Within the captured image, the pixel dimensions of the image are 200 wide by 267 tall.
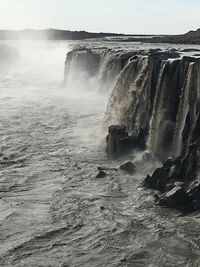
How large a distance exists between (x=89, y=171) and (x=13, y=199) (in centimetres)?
351

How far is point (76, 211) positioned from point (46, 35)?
126 m

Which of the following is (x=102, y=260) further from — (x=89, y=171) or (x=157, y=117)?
(x=157, y=117)

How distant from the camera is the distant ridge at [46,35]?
128 metres

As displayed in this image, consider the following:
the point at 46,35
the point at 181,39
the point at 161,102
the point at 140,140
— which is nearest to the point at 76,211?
the point at 140,140

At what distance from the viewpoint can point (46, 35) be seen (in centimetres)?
13588

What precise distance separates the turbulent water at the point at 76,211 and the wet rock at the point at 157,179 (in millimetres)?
308

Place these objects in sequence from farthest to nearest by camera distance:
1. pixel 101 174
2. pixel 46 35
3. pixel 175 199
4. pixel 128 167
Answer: pixel 46 35 < pixel 128 167 < pixel 101 174 < pixel 175 199

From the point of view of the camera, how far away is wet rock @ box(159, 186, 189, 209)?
44.1 ft

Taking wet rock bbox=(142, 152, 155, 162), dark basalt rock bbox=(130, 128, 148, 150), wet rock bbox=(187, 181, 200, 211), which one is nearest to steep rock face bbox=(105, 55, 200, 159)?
dark basalt rock bbox=(130, 128, 148, 150)

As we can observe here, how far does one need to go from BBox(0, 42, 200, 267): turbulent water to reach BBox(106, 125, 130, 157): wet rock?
43 centimetres

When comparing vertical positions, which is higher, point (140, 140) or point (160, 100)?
point (160, 100)

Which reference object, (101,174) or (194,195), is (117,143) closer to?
(101,174)

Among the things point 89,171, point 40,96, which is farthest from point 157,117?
point 40,96

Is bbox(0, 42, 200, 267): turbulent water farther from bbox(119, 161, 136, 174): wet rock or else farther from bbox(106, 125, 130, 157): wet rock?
bbox(106, 125, 130, 157): wet rock
